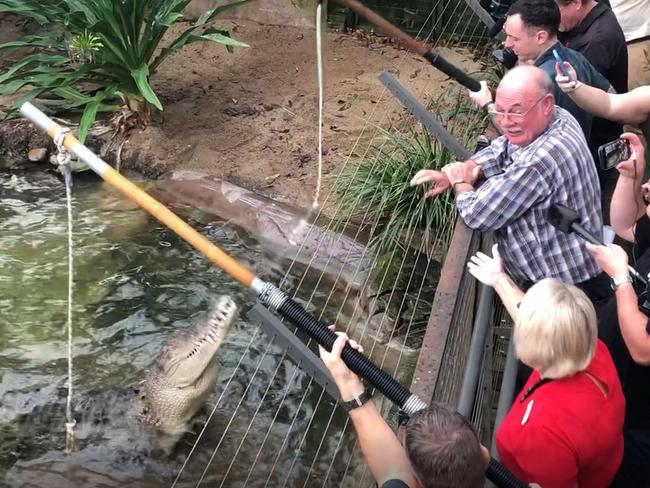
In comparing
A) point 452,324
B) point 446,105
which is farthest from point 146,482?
point 446,105

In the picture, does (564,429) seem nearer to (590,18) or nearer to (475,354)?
(475,354)

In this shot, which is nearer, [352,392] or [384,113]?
[352,392]

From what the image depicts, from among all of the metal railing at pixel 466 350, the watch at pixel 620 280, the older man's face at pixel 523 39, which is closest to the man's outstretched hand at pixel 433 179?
the metal railing at pixel 466 350

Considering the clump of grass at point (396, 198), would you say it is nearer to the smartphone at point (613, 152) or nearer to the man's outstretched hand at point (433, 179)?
the man's outstretched hand at point (433, 179)

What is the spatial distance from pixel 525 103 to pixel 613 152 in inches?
12.7

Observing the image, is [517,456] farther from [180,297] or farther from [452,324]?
[180,297]

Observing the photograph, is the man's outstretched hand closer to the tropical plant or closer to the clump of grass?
the clump of grass

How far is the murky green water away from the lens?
3211mm

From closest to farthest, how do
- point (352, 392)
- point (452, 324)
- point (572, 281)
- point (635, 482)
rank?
point (352, 392), point (635, 482), point (452, 324), point (572, 281)

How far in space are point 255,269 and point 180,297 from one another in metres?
0.47

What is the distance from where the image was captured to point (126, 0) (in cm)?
520

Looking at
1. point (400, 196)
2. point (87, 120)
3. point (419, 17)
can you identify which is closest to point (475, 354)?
point (400, 196)

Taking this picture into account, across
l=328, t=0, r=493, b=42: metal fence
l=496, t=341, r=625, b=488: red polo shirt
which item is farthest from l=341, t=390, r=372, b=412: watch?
l=328, t=0, r=493, b=42: metal fence

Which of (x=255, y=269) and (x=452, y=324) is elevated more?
(x=452, y=324)
